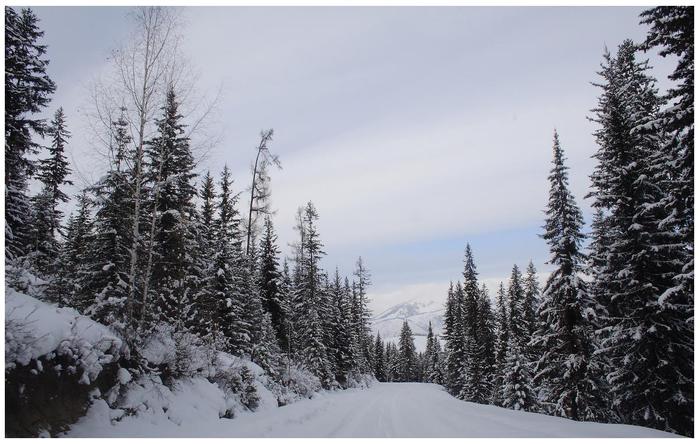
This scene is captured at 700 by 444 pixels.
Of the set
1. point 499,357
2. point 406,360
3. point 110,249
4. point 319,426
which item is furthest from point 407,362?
point 319,426

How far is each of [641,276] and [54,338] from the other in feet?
64.7

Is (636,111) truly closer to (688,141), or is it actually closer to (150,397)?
(688,141)

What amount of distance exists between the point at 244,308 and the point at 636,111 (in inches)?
959

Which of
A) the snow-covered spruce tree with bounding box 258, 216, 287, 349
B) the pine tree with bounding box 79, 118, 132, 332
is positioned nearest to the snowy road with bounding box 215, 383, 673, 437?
the pine tree with bounding box 79, 118, 132, 332

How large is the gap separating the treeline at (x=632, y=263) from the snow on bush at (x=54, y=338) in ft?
51.1

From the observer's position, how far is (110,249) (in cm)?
1811

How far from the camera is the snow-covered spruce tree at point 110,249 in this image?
1174cm

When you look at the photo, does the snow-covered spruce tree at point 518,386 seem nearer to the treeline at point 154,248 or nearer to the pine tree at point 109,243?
the treeline at point 154,248

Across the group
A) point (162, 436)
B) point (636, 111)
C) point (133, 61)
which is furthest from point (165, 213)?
point (636, 111)

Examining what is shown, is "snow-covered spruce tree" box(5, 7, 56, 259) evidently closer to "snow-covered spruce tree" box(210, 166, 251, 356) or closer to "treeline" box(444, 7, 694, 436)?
"snow-covered spruce tree" box(210, 166, 251, 356)

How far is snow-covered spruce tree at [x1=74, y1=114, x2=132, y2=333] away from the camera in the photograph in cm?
1174

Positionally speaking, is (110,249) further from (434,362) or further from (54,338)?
(434,362)

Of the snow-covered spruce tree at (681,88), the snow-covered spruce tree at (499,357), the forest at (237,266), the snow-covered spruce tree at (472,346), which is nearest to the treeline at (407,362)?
the snow-covered spruce tree at (472,346)

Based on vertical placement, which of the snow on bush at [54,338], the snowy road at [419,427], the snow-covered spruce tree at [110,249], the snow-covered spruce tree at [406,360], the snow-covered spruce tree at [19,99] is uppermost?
the snow-covered spruce tree at [19,99]
